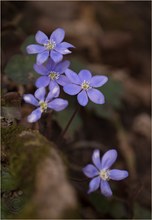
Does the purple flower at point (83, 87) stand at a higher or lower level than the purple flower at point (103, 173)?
higher

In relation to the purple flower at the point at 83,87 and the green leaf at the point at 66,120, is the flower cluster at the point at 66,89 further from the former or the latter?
the green leaf at the point at 66,120

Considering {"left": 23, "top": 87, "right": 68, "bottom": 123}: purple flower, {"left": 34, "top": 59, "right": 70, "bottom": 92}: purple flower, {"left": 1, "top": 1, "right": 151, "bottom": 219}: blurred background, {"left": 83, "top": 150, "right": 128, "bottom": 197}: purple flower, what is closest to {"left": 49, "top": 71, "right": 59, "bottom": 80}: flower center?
{"left": 34, "top": 59, "right": 70, "bottom": 92}: purple flower

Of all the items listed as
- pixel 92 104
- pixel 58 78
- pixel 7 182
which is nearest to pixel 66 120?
pixel 92 104

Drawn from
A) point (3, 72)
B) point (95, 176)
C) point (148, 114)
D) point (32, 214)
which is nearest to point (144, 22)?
point (148, 114)

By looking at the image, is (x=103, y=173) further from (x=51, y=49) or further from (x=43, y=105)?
(x=51, y=49)

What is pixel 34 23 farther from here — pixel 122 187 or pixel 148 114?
pixel 122 187

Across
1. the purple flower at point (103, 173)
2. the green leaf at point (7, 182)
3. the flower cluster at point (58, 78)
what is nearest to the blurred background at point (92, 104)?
the green leaf at point (7, 182)

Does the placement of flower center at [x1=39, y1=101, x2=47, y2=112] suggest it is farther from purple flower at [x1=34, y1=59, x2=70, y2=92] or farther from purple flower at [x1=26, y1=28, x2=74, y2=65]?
purple flower at [x1=26, y1=28, x2=74, y2=65]

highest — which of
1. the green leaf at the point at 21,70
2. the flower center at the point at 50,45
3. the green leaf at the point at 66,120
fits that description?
the flower center at the point at 50,45
